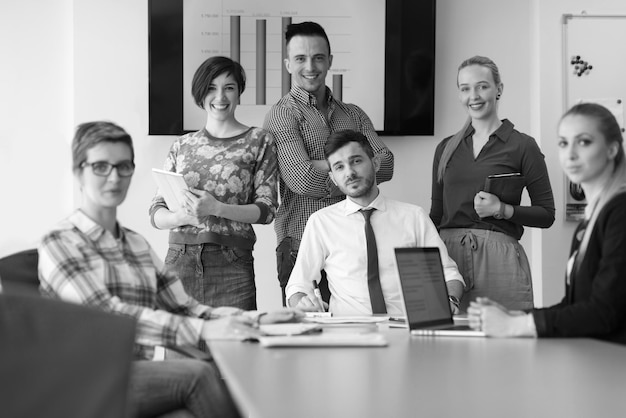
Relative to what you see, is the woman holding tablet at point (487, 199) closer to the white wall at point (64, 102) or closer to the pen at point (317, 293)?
the pen at point (317, 293)

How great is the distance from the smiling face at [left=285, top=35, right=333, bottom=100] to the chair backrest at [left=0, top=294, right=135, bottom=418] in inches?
107

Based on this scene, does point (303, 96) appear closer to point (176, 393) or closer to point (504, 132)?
point (504, 132)

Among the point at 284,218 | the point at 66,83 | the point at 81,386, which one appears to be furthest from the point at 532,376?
the point at 66,83

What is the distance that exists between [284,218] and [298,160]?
348 millimetres

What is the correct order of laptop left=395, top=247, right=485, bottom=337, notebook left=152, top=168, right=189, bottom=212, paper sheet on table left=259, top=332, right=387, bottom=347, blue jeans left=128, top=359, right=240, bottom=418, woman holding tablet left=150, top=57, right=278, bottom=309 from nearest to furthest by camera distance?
blue jeans left=128, top=359, right=240, bottom=418
paper sheet on table left=259, top=332, right=387, bottom=347
laptop left=395, top=247, right=485, bottom=337
notebook left=152, top=168, right=189, bottom=212
woman holding tablet left=150, top=57, right=278, bottom=309

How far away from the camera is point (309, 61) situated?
12.1ft

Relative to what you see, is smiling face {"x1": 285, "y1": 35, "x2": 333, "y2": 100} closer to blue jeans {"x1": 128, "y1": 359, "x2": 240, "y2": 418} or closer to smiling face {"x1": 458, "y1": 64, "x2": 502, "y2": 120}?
smiling face {"x1": 458, "y1": 64, "x2": 502, "y2": 120}

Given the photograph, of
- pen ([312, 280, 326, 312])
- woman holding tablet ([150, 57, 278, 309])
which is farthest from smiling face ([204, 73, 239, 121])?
pen ([312, 280, 326, 312])

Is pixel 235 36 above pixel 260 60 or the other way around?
above

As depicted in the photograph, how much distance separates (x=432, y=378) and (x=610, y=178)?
904 millimetres

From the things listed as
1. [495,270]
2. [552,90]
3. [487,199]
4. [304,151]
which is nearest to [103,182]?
[304,151]

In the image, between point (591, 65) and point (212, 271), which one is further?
point (591, 65)

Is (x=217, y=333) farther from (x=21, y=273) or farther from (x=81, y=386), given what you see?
(x=81, y=386)

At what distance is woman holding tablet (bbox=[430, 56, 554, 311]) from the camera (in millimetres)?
3424
